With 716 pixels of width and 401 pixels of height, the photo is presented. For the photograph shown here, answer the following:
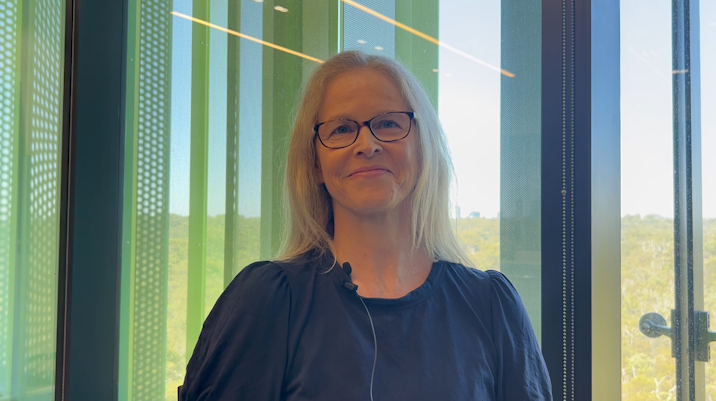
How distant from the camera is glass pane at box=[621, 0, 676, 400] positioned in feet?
4.38

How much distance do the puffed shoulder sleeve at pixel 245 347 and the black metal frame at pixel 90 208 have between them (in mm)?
1182

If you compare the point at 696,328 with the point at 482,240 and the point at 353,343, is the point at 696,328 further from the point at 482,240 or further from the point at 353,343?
the point at 353,343

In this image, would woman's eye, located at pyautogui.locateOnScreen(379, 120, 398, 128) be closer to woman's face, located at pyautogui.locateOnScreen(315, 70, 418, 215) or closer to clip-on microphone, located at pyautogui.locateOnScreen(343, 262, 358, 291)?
woman's face, located at pyautogui.locateOnScreen(315, 70, 418, 215)

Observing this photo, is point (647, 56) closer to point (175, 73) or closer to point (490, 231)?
point (490, 231)

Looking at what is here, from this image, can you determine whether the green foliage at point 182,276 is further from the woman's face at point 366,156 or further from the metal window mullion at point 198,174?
the woman's face at point 366,156

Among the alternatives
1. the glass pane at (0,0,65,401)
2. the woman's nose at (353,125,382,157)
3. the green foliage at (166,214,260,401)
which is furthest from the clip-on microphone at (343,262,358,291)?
the glass pane at (0,0,65,401)

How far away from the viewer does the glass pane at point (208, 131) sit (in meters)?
1.76

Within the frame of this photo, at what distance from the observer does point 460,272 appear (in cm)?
110

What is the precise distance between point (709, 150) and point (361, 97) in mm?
869

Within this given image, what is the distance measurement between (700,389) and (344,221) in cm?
95

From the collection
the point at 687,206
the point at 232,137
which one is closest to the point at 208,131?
the point at 232,137

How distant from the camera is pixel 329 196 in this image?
117cm

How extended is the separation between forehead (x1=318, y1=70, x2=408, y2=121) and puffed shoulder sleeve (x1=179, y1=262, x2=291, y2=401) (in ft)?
1.13

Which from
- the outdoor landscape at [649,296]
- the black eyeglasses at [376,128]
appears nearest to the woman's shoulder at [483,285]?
the black eyeglasses at [376,128]
